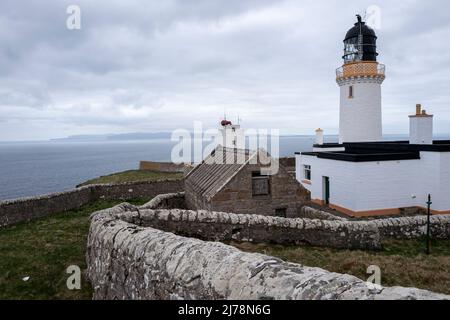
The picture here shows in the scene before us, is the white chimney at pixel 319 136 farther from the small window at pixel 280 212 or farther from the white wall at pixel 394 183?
the small window at pixel 280 212

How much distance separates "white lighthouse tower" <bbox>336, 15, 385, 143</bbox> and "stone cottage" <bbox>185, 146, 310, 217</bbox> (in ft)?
56.6

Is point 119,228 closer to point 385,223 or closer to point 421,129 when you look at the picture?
point 385,223

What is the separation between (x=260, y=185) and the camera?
14492 mm

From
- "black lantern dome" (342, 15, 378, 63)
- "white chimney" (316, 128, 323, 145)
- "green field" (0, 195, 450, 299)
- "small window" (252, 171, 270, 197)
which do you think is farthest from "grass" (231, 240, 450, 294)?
"black lantern dome" (342, 15, 378, 63)

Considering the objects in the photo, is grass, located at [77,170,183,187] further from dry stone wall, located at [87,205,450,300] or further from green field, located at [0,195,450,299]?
dry stone wall, located at [87,205,450,300]

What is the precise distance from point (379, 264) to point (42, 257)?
31.3ft

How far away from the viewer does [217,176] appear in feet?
52.0

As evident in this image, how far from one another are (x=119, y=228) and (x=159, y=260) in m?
2.26

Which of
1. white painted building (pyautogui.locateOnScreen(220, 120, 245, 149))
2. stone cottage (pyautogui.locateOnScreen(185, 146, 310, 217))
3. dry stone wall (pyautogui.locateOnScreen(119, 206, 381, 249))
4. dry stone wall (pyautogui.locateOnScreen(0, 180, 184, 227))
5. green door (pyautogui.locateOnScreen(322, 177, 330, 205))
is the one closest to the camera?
dry stone wall (pyautogui.locateOnScreen(119, 206, 381, 249))

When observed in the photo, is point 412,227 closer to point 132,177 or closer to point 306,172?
point 306,172

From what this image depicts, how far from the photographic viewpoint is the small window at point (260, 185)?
47.2ft

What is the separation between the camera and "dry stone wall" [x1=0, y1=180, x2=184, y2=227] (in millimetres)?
15500

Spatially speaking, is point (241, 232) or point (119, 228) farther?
point (241, 232)
